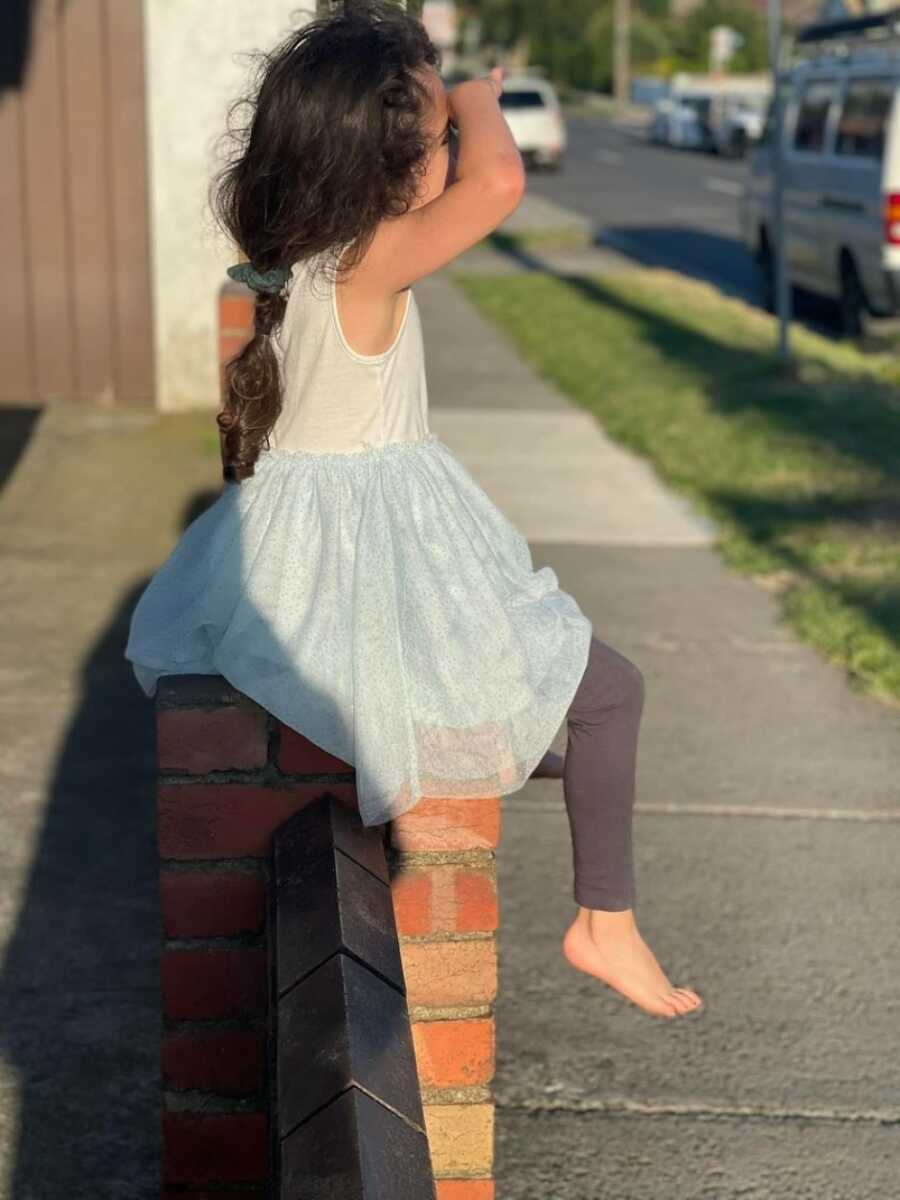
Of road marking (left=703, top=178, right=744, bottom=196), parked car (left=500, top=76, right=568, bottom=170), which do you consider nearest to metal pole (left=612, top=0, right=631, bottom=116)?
parked car (left=500, top=76, right=568, bottom=170)

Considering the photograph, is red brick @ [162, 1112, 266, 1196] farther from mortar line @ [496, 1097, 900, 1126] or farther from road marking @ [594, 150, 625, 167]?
road marking @ [594, 150, 625, 167]

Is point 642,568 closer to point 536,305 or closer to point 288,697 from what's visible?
point 288,697

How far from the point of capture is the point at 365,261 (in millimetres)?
2611

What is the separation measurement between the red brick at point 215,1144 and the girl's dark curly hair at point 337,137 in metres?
1.20

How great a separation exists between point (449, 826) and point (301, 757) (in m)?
0.23

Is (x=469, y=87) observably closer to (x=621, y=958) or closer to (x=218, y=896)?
(x=218, y=896)

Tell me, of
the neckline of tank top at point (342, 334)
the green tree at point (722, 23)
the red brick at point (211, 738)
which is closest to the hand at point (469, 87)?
the neckline of tank top at point (342, 334)

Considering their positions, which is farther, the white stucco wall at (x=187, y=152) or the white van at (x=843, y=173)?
the white van at (x=843, y=173)

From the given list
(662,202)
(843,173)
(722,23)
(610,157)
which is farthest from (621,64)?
(843,173)

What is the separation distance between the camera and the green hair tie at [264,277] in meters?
2.64

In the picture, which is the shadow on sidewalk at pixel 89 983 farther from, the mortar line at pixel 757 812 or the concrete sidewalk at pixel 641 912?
the mortar line at pixel 757 812

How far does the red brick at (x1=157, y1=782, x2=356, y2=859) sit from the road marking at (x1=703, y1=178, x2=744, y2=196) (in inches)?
1123

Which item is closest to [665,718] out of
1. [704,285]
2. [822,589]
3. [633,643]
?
[633,643]

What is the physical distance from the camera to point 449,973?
2676mm
